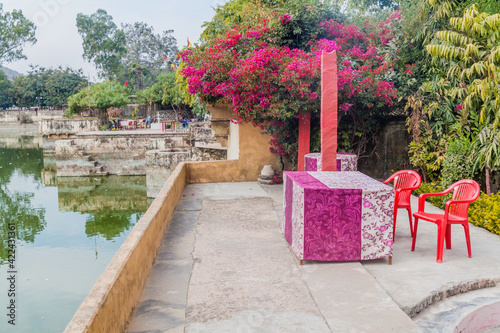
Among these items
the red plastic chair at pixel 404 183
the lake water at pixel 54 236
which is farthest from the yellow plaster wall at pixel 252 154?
the lake water at pixel 54 236

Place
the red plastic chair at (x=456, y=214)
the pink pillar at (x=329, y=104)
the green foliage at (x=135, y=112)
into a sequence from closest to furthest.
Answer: the red plastic chair at (x=456, y=214)
the pink pillar at (x=329, y=104)
the green foliage at (x=135, y=112)

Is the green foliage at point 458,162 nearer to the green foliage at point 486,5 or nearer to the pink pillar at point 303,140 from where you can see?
the green foliage at point 486,5

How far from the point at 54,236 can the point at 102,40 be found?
4519 cm

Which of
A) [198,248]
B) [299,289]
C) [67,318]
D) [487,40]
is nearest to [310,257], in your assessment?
[299,289]

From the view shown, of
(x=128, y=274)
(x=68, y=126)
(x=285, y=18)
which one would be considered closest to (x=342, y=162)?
(x=285, y=18)

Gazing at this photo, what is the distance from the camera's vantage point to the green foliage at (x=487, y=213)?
5.40m

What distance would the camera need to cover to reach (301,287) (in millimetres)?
3744

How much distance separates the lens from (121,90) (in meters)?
42.5

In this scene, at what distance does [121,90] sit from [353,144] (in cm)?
3724

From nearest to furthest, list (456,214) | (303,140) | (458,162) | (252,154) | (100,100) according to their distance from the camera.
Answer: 1. (456,214)
2. (458,162)
3. (303,140)
4. (252,154)
5. (100,100)

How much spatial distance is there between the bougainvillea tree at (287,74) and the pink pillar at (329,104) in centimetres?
215

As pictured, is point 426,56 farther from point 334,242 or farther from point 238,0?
point 238,0

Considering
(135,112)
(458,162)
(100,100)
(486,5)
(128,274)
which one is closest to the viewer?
(128,274)

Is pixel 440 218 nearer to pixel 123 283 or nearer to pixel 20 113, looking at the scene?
pixel 123 283
